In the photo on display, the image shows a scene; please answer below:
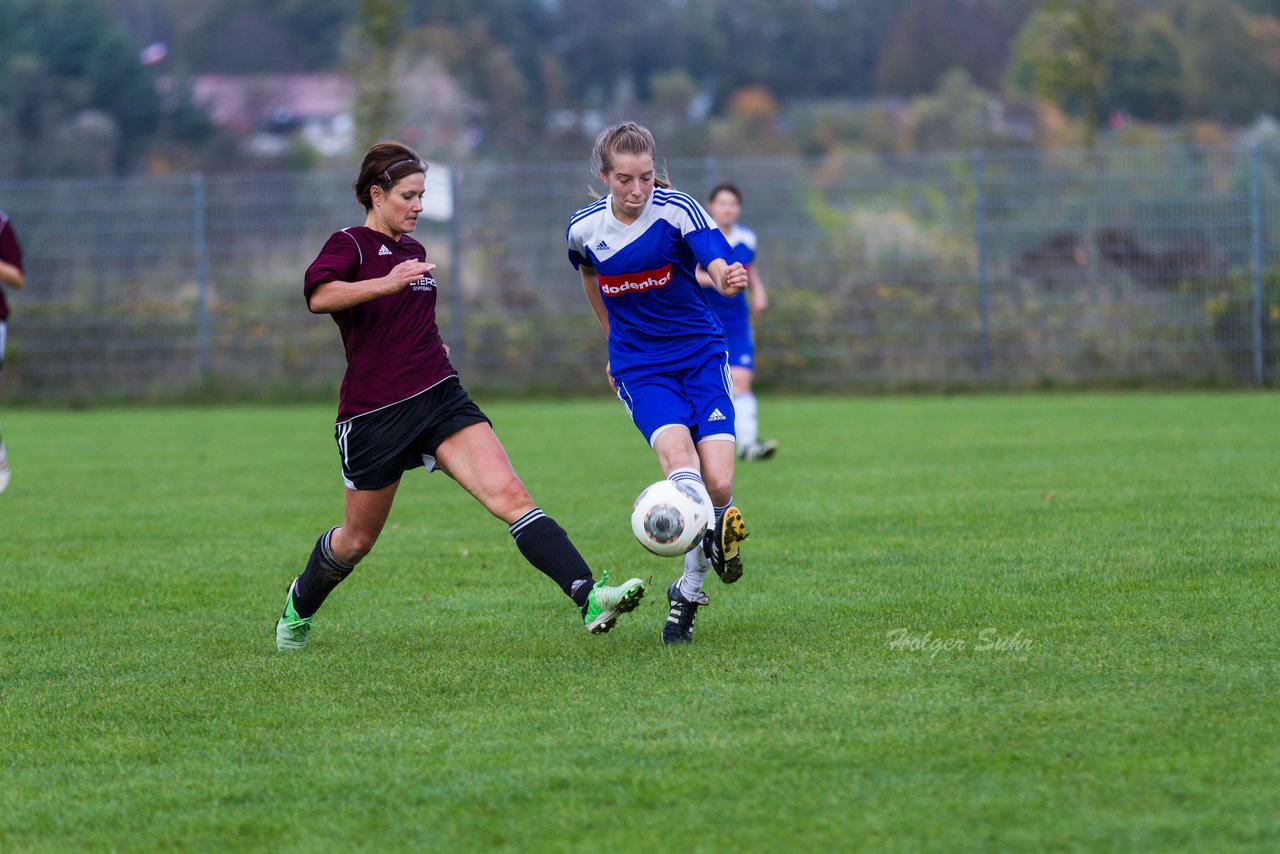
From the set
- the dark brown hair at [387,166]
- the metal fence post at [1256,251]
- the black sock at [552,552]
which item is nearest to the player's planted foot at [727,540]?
the black sock at [552,552]

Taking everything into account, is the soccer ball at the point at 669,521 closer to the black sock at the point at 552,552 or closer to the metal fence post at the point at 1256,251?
the black sock at the point at 552,552

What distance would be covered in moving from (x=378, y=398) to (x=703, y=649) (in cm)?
145

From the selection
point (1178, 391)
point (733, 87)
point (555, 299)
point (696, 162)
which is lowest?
point (1178, 391)

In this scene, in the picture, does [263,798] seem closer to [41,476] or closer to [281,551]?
[281,551]

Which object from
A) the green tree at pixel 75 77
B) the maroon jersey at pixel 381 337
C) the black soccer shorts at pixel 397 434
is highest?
the green tree at pixel 75 77

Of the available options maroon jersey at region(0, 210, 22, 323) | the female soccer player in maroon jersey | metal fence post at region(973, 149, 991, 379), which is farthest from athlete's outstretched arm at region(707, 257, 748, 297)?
metal fence post at region(973, 149, 991, 379)

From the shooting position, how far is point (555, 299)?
20.2 meters

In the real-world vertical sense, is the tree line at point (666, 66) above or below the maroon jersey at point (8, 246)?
above

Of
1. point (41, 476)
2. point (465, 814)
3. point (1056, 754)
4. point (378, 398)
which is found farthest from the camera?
point (41, 476)

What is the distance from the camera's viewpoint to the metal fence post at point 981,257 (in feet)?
63.4

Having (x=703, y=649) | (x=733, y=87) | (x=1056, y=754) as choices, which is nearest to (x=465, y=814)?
(x=1056, y=754)

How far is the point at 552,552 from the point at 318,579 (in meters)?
0.97

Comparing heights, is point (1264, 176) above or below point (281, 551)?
above

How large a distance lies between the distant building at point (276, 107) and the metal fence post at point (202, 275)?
A: 4463 centimetres
